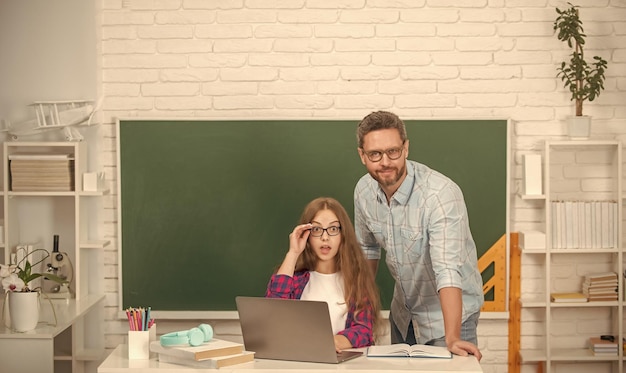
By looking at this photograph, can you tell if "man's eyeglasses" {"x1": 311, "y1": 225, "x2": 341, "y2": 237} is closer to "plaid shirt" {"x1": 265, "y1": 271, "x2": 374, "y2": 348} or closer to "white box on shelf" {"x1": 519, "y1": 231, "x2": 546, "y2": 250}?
"plaid shirt" {"x1": 265, "y1": 271, "x2": 374, "y2": 348}

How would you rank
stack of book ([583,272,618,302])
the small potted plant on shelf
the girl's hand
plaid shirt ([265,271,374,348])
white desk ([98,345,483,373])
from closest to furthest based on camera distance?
1. white desk ([98,345,483,373])
2. plaid shirt ([265,271,374,348])
3. the girl's hand
4. the small potted plant on shelf
5. stack of book ([583,272,618,302])

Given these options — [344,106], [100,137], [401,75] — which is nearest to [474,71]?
[401,75]

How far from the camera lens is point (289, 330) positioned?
9.58 feet

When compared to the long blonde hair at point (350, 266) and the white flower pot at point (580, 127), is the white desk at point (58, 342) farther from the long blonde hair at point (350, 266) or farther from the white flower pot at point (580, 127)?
the white flower pot at point (580, 127)

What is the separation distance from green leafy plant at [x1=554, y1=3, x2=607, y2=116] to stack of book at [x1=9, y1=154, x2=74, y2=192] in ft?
8.32

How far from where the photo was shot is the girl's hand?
10.9 ft

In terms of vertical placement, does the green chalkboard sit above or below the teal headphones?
above

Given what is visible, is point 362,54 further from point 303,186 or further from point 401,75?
point 303,186

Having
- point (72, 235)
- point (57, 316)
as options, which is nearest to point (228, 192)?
point (72, 235)

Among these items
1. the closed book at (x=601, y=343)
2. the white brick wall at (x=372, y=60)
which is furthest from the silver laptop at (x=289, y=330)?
the closed book at (x=601, y=343)

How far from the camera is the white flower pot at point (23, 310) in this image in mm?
3842

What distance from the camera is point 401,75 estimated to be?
15.4ft

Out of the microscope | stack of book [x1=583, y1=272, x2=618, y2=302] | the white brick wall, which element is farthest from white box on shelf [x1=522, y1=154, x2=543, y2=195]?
the microscope

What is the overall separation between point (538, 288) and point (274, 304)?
2.22 metres
